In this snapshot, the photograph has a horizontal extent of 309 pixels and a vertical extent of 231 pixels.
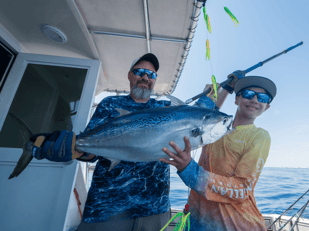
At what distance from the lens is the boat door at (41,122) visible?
206 cm

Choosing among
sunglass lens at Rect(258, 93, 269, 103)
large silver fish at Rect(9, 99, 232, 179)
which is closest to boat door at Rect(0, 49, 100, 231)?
large silver fish at Rect(9, 99, 232, 179)

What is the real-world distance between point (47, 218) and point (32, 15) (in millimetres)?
2934

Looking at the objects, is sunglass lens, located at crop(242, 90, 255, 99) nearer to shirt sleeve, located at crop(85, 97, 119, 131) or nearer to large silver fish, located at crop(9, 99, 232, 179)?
large silver fish, located at crop(9, 99, 232, 179)

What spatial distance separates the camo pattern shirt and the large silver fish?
226 mm

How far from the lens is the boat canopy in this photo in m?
2.04

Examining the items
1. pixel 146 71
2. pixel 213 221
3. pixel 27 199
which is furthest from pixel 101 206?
pixel 27 199

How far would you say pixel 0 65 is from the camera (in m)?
2.47

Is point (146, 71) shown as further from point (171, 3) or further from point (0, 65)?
point (0, 65)

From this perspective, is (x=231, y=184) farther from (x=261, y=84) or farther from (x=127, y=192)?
(x=261, y=84)

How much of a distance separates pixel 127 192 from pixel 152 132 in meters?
0.60

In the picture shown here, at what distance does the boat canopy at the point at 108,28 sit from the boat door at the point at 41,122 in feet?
1.04

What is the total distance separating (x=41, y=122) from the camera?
2492mm

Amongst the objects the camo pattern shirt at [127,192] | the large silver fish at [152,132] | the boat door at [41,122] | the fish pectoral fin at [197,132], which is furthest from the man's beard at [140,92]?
the boat door at [41,122]

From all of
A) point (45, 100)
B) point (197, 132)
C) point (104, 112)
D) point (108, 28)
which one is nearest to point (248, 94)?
point (197, 132)
